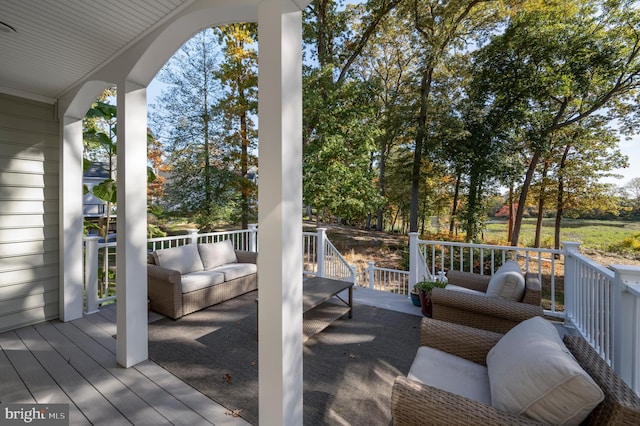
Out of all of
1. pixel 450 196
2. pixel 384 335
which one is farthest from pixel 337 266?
pixel 450 196

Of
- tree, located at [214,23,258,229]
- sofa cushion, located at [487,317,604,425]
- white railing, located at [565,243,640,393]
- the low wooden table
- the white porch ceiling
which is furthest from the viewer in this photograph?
tree, located at [214,23,258,229]

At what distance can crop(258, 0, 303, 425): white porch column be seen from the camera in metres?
1.49

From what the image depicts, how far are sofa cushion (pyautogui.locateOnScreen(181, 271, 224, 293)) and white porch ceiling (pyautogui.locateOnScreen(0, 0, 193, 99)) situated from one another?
8.60ft

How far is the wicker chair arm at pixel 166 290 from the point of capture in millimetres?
3547

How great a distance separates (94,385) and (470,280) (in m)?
3.99

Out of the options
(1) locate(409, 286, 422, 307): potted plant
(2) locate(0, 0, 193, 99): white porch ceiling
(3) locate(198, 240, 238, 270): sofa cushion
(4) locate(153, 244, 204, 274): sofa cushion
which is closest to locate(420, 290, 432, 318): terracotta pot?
(1) locate(409, 286, 422, 307): potted plant

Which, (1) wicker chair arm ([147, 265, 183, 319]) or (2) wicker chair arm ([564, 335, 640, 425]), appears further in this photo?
(1) wicker chair arm ([147, 265, 183, 319])

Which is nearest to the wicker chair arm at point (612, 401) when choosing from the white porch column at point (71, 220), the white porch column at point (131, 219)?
the white porch column at point (131, 219)

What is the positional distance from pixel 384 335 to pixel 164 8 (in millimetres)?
3557

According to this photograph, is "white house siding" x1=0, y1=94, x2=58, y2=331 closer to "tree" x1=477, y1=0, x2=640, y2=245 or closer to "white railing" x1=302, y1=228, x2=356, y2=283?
"white railing" x1=302, y1=228, x2=356, y2=283

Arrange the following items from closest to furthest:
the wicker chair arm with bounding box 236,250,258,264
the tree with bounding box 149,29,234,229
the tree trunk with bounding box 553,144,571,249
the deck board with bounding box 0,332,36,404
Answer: the deck board with bounding box 0,332,36,404 < the wicker chair arm with bounding box 236,250,258,264 < the tree trunk with bounding box 553,144,571,249 < the tree with bounding box 149,29,234,229

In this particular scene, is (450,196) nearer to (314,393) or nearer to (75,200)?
(314,393)

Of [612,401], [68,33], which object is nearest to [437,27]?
[68,33]

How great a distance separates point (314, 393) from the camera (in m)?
2.19
